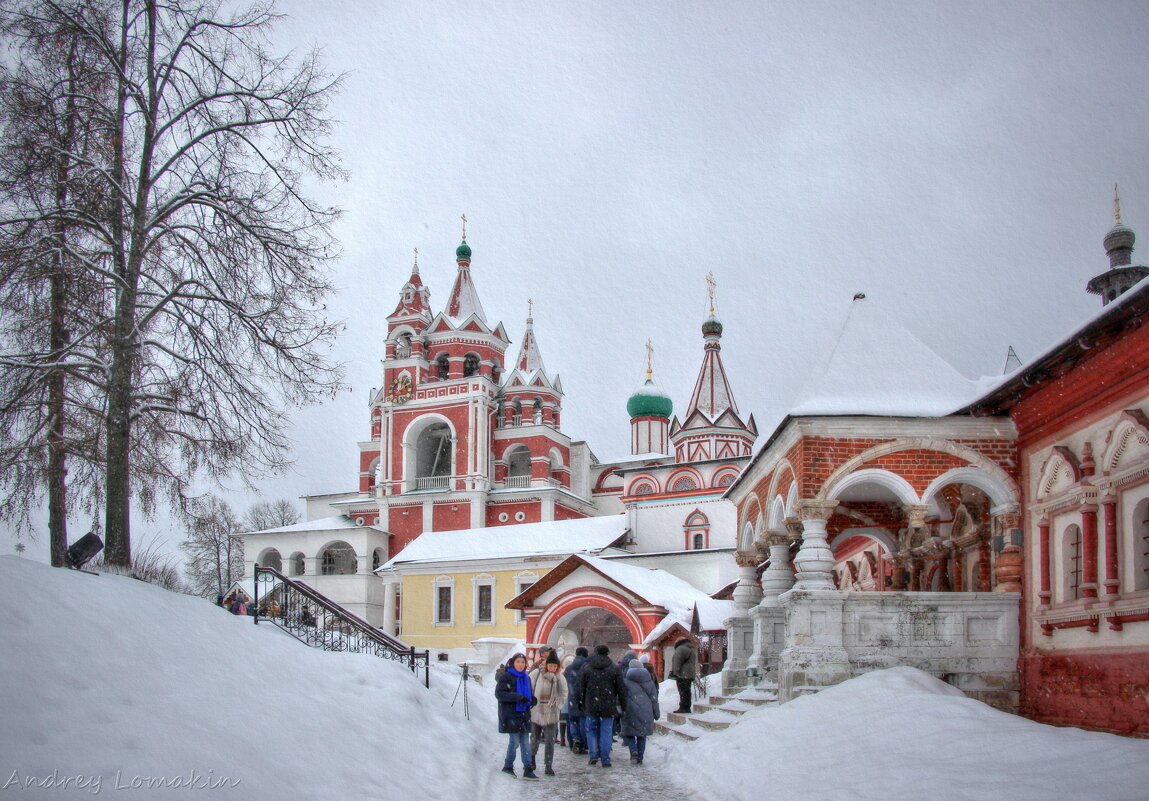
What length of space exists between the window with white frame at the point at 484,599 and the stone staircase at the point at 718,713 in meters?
19.6

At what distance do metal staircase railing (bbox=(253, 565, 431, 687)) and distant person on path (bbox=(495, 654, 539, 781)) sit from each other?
2.27 m

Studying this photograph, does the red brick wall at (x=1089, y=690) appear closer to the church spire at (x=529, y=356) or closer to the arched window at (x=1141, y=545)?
the arched window at (x=1141, y=545)

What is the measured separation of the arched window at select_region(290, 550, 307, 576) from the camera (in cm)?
4500

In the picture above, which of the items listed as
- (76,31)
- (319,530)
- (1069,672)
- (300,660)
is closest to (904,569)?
(1069,672)

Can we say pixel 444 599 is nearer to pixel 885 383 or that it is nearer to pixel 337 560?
pixel 337 560

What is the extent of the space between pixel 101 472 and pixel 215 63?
4.88 m

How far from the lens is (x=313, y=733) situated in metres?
7.27

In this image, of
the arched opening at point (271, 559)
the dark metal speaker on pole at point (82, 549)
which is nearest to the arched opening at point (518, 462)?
the arched opening at point (271, 559)

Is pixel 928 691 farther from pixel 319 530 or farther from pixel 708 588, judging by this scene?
pixel 319 530

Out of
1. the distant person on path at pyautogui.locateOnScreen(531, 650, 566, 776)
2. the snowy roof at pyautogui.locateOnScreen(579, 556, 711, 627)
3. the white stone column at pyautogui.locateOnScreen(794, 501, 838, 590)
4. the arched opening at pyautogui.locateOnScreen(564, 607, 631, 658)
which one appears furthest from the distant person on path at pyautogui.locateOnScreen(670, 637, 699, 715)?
the arched opening at pyautogui.locateOnScreen(564, 607, 631, 658)

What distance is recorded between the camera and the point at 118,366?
389 inches

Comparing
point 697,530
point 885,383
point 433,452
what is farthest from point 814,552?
point 433,452

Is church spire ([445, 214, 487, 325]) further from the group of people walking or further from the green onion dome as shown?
the group of people walking

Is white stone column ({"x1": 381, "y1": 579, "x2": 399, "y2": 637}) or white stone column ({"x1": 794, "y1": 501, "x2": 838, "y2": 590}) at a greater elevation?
white stone column ({"x1": 794, "y1": 501, "x2": 838, "y2": 590})
